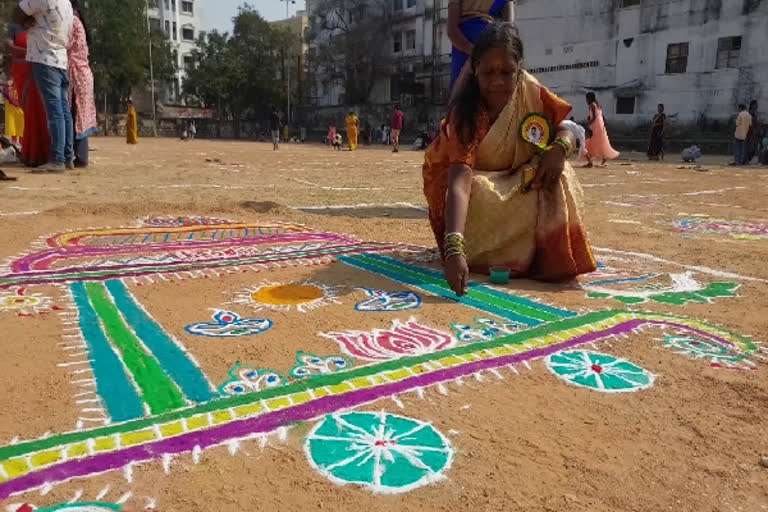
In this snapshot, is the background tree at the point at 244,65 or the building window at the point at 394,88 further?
the background tree at the point at 244,65

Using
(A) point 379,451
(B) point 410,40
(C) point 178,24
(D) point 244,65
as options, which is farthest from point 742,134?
(C) point 178,24

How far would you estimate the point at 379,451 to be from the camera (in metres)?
1.19

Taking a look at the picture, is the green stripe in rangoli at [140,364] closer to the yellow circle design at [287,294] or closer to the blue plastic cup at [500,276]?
the yellow circle design at [287,294]

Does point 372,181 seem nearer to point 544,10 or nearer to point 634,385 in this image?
point 634,385

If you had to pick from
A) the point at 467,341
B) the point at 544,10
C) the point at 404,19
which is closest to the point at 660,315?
the point at 467,341

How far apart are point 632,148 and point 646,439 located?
23.1m

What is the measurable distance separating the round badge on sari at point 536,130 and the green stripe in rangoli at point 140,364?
1804 millimetres

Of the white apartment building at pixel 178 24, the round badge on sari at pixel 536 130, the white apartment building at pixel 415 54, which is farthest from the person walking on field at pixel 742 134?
the white apartment building at pixel 178 24

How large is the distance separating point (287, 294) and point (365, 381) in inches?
33.7

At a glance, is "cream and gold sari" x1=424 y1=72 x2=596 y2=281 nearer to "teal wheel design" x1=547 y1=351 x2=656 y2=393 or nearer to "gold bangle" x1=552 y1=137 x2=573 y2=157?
"gold bangle" x1=552 y1=137 x2=573 y2=157

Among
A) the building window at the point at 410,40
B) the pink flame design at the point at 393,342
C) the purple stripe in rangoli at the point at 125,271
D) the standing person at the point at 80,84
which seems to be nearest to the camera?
the pink flame design at the point at 393,342

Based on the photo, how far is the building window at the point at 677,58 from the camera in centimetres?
2116

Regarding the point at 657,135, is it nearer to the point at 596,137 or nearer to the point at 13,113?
the point at 596,137

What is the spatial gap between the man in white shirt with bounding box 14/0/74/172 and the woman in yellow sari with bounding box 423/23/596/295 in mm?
5150
